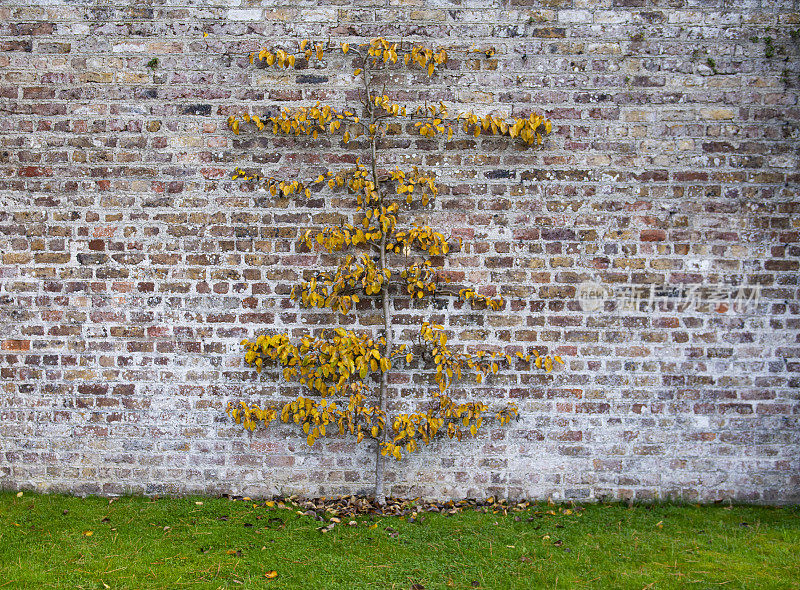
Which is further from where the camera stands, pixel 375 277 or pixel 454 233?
pixel 454 233

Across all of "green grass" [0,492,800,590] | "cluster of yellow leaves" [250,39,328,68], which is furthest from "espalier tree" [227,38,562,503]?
"green grass" [0,492,800,590]

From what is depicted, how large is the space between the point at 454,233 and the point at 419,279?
1.15 feet

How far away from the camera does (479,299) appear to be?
10.5 feet

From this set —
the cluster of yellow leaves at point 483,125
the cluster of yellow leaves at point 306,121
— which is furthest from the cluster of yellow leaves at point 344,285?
the cluster of yellow leaves at point 483,125

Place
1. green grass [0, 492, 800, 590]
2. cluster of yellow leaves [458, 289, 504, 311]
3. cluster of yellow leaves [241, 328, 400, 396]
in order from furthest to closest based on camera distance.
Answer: cluster of yellow leaves [458, 289, 504, 311] → cluster of yellow leaves [241, 328, 400, 396] → green grass [0, 492, 800, 590]

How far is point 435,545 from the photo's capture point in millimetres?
2789

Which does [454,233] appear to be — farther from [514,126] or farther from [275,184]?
[275,184]

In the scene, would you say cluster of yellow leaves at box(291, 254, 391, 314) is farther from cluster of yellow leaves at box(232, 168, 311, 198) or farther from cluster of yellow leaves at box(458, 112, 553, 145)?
cluster of yellow leaves at box(458, 112, 553, 145)

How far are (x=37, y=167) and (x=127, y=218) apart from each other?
62cm

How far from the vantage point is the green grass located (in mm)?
2502

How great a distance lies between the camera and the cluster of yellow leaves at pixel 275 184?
3.17m

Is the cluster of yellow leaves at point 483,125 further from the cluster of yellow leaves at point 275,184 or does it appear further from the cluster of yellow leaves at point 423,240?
the cluster of yellow leaves at point 275,184

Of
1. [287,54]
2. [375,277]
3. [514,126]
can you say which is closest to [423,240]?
[375,277]

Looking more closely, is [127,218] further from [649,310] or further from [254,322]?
[649,310]
